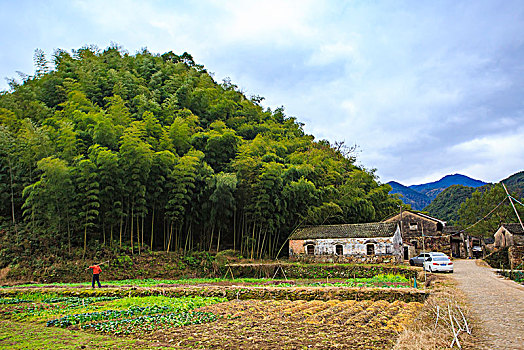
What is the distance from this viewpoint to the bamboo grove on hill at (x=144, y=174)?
54.1 ft

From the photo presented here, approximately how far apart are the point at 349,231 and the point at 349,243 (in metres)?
0.77

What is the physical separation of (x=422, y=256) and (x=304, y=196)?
8738mm

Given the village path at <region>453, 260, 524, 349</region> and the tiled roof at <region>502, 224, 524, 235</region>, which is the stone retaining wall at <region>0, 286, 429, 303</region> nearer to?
the village path at <region>453, 260, 524, 349</region>

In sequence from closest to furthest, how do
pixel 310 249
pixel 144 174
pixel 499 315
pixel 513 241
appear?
pixel 499 315 < pixel 144 174 < pixel 310 249 < pixel 513 241

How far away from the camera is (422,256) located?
75.5 feet

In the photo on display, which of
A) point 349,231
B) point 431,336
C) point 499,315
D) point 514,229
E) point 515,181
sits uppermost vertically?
point 515,181

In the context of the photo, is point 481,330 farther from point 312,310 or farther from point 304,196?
point 304,196

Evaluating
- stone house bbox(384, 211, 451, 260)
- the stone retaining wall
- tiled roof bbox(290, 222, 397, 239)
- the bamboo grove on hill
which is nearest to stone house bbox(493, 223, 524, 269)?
stone house bbox(384, 211, 451, 260)

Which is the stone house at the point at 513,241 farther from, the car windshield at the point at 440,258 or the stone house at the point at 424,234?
the stone house at the point at 424,234

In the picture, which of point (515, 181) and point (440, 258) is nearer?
point (440, 258)

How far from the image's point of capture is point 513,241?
2633 centimetres

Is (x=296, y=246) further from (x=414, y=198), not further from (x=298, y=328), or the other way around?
(x=414, y=198)

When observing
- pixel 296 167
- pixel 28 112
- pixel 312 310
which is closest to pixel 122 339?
pixel 312 310

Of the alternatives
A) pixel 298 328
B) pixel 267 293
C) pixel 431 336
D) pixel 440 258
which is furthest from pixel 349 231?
pixel 431 336
